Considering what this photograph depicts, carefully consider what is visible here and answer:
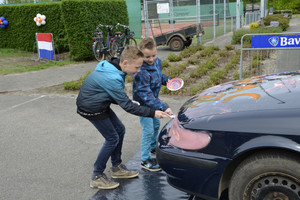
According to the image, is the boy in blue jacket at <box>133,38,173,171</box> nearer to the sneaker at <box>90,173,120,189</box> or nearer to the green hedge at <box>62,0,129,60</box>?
the sneaker at <box>90,173,120,189</box>

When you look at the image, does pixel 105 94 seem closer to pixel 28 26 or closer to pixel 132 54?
pixel 132 54

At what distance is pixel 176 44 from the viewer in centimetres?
1373

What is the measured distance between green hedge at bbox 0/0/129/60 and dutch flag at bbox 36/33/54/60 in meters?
0.72

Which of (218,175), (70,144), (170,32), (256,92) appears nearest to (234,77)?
(70,144)

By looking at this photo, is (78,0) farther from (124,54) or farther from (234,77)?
(124,54)

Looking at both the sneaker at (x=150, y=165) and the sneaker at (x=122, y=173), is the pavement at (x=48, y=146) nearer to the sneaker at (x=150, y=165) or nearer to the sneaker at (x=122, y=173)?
the sneaker at (x=122, y=173)

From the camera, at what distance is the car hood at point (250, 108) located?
2289 millimetres

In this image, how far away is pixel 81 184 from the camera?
3650 millimetres

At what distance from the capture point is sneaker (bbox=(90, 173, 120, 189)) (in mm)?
3473

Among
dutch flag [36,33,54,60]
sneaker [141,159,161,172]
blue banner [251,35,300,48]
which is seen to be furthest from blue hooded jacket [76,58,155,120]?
dutch flag [36,33,54,60]

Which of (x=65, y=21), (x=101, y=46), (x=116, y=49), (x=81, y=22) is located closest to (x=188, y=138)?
(x=101, y=46)

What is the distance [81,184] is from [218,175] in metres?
1.83

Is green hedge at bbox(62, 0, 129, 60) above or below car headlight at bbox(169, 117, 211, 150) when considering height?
above

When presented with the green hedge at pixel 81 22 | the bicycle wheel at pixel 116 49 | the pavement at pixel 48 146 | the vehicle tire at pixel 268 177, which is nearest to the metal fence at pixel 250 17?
the bicycle wheel at pixel 116 49
